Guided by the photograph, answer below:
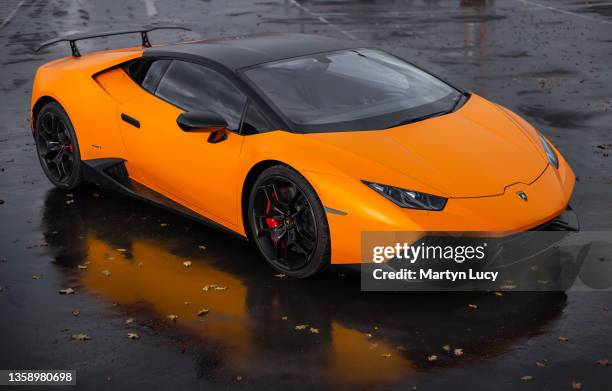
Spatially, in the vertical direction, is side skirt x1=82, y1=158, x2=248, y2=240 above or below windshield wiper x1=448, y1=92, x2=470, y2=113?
below

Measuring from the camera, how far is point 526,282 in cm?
652

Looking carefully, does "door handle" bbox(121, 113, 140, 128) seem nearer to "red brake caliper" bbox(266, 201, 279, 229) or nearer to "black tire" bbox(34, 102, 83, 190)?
"black tire" bbox(34, 102, 83, 190)

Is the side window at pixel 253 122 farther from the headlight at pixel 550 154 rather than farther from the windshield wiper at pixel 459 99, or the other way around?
the headlight at pixel 550 154

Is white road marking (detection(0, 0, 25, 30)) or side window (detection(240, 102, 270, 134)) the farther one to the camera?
white road marking (detection(0, 0, 25, 30))

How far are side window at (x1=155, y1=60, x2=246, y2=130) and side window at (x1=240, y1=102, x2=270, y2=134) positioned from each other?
0.08m

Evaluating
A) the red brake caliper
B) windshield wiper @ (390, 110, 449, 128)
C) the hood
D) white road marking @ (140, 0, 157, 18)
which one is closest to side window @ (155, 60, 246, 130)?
the red brake caliper

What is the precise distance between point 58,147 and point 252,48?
2209 millimetres

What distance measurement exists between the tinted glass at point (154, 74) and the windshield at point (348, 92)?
3.08ft

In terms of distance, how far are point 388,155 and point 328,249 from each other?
2.35 ft

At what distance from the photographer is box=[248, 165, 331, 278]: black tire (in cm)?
630

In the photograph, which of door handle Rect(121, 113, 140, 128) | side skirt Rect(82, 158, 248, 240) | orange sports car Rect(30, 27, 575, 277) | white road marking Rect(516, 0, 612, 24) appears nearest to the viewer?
orange sports car Rect(30, 27, 575, 277)

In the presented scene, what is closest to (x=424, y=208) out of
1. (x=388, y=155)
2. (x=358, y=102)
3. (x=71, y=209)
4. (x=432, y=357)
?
(x=388, y=155)

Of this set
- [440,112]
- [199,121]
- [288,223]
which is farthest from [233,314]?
[440,112]

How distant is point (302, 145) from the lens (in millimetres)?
6516
